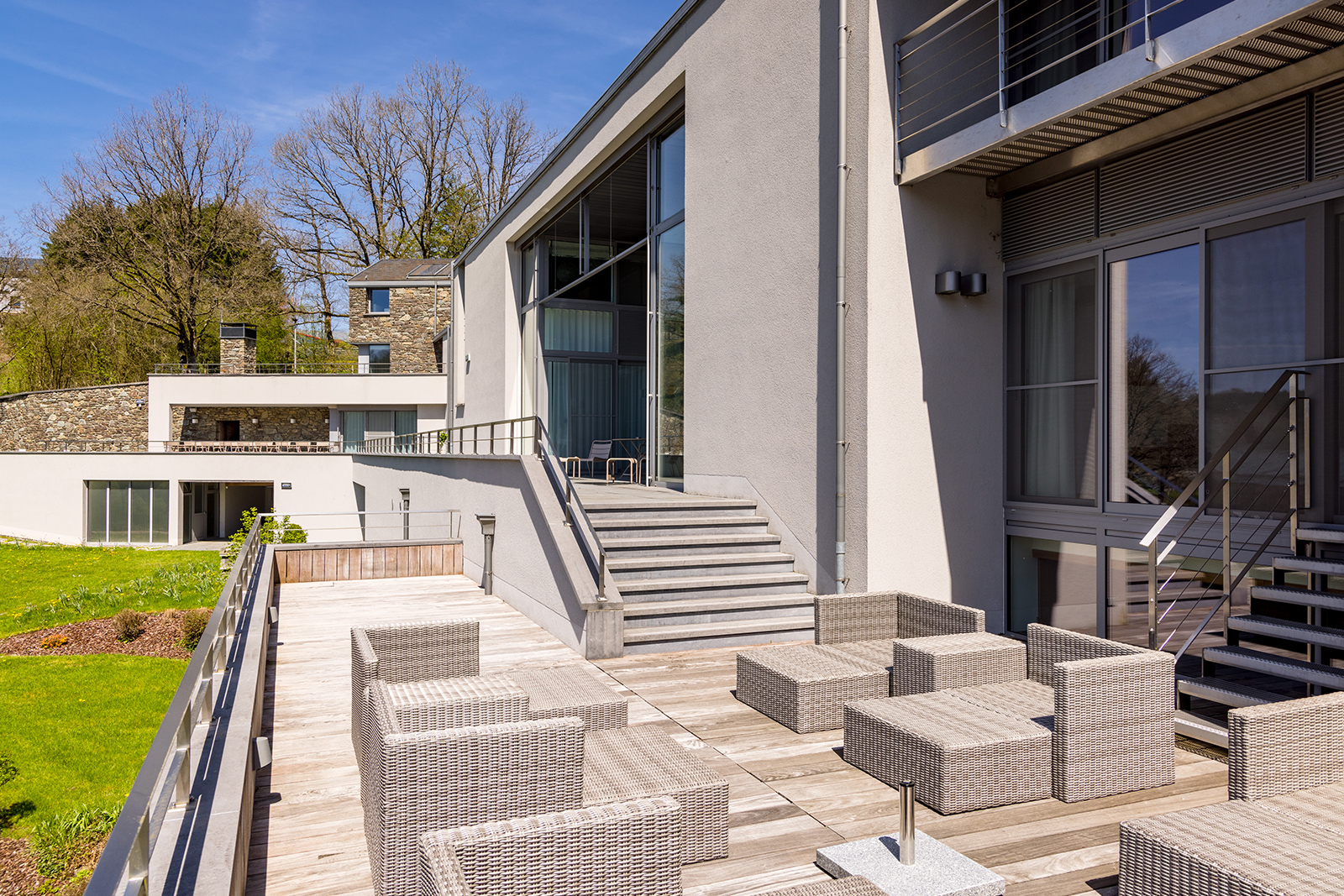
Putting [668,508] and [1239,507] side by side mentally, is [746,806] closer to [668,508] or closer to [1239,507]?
[1239,507]

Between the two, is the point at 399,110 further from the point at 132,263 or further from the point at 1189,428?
the point at 1189,428

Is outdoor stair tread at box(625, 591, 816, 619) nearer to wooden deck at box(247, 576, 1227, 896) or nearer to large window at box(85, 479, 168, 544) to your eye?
wooden deck at box(247, 576, 1227, 896)

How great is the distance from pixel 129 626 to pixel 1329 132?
50.5 ft

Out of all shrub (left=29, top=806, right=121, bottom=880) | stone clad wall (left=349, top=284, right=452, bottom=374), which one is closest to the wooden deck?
shrub (left=29, top=806, right=121, bottom=880)

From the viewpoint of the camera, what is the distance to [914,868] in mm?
3086

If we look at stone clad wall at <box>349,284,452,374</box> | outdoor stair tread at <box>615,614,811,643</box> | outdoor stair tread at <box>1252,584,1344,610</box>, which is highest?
stone clad wall at <box>349,284,452,374</box>

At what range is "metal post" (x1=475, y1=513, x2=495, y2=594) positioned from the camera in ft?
34.4

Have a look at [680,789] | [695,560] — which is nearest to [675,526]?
[695,560]

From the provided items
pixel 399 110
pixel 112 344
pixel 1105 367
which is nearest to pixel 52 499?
pixel 112 344

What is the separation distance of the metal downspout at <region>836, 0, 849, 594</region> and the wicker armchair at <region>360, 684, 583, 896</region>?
15.2 ft

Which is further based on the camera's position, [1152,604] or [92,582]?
[92,582]

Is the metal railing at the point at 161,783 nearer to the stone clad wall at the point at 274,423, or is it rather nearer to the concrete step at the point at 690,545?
the concrete step at the point at 690,545

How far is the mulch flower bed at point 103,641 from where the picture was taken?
1300 centimetres

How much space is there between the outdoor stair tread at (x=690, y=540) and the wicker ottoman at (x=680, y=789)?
14.1 ft
